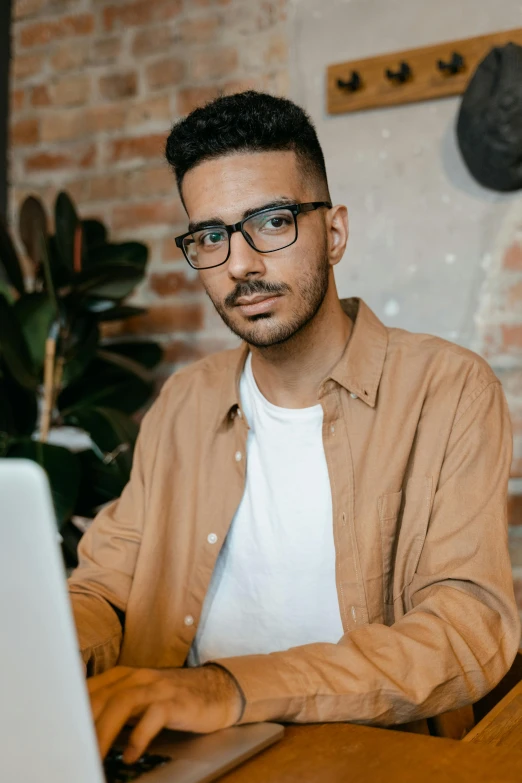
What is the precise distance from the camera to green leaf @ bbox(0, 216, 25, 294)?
84.8 inches

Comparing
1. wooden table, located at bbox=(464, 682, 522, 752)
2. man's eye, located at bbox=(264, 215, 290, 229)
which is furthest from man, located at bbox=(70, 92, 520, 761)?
wooden table, located at bbox=(464, 682, 522, 752)

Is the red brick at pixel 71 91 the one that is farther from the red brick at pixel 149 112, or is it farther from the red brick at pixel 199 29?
the red brick at pixel 199 29

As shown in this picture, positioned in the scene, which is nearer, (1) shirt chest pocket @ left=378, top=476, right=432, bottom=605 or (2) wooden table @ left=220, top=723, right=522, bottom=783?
(2) wooden table @ left=220, top=723, right=522, bottom=783

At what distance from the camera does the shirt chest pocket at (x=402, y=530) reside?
52.1 inches

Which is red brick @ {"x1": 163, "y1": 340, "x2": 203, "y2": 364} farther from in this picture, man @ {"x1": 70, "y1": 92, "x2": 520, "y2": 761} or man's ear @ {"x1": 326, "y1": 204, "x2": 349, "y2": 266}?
man's ear @ {"x1": 326, "y1": 204, "x2": 349, "y2": 266}

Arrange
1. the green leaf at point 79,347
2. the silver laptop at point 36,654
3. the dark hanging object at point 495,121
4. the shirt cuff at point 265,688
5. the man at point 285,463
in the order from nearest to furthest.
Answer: the silver laptop at point 36,654 < the shirt cuff at point 265,688 < the man at point 285,463 < the dark hanging object at point 495,121 < the green leaf at point 79,347

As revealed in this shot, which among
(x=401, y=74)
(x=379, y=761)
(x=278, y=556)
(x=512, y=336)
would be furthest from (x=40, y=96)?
(x=379, y=761)

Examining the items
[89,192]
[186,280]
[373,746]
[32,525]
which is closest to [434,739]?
[373,746]

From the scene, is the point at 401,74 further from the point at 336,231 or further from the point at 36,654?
the point at 36,654

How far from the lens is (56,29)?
2641mm

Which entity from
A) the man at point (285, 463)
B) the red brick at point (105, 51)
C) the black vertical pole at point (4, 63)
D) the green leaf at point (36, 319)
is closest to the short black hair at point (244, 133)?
the man at point (285, 463)

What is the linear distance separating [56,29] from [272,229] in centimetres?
163

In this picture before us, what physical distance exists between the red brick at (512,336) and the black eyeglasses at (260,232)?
2.25ft

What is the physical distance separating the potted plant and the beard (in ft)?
2.19
